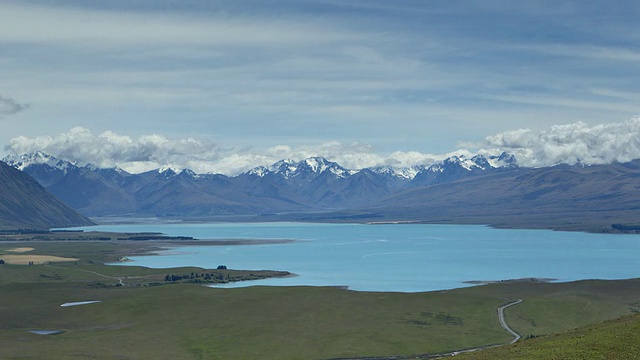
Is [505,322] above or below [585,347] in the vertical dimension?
below

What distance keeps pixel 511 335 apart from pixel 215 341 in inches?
2074

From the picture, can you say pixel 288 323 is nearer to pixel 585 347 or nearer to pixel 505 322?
pixel 505 322

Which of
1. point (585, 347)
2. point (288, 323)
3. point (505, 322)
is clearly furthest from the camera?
point (505, 322)

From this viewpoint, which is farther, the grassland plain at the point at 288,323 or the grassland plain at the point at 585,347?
the grassland plain at the point at 288,323

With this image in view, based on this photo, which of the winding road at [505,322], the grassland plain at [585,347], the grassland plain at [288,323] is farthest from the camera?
the winding road at [505,322]

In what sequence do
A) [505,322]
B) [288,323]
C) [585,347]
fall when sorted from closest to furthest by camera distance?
1. [585,347]
2. [288,323]
3. [505,322]

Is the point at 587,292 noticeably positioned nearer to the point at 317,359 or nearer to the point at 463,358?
the point at 317,359

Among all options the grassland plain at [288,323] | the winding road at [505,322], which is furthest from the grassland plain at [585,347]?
the winding road at [505,322]

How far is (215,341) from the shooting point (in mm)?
149000

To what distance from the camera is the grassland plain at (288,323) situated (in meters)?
141

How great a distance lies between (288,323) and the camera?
163 m

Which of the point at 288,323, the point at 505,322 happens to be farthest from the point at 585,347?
the point at 288,323

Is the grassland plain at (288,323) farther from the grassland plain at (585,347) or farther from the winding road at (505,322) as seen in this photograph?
the grassland plain at (585,347)

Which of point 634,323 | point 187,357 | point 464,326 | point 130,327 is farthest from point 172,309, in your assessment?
point 634,323
